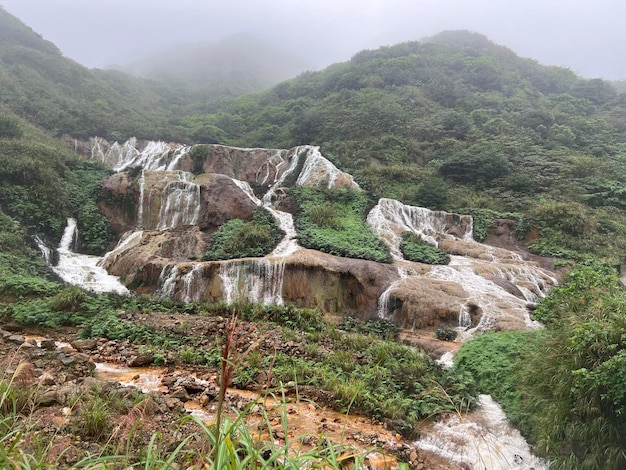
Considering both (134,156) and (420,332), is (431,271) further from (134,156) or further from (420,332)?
(134,156)

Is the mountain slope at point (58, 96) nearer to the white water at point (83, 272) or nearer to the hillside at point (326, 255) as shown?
the hillside at point (326, 255)

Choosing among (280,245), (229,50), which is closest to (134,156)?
(280,245)

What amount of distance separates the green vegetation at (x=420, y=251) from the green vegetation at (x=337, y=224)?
112 centimetres

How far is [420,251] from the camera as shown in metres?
16.3

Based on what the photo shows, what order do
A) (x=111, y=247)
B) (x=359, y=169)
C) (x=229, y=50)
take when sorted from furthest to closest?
(x=229, y=50)
(x=359, y=169)
(x=111, y=247)

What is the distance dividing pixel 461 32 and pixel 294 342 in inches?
2704

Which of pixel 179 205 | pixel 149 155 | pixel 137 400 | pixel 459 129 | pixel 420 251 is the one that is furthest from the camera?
pixel 459 129

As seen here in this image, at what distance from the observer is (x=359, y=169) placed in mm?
25594

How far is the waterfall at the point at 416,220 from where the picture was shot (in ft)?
61.8

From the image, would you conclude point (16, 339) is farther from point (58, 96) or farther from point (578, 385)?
point (58, 96)

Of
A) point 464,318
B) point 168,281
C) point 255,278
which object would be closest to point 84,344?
point 168,281

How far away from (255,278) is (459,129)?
2412 centimetres

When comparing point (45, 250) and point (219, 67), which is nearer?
point (45, 250)

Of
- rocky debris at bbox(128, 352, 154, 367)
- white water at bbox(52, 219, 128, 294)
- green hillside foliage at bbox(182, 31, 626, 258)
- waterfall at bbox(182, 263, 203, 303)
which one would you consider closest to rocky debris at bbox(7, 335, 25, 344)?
rocky debris at bbox(128, 352, 154, 367)
